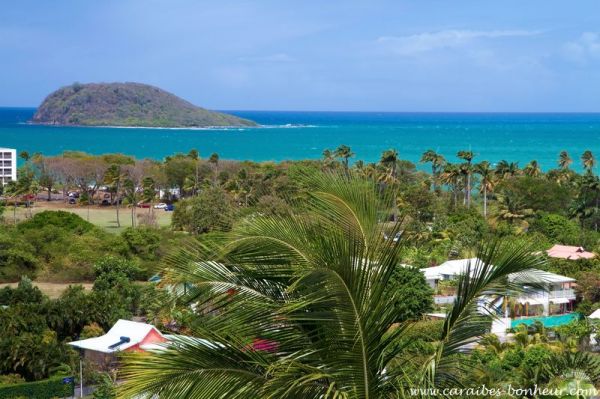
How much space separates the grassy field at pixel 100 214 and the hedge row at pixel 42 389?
35469 millimetres

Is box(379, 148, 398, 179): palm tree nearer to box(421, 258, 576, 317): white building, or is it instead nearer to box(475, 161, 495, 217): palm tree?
box(475, 161, 495, 217): palm tree

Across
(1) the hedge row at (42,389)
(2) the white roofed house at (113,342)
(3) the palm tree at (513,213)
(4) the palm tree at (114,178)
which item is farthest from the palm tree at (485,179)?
(1) the hedge row at (42,389)

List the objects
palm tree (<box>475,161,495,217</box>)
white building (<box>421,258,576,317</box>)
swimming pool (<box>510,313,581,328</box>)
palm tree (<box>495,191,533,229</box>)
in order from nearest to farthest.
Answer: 1. swimming pool (<box>510,313,581,328</box>)
2. white building (<box>421,258,576,317</box>)
3. palm tree (<box>495,191,533,229</box>)
4. palm tree (<box>475,161,495,217</box>)

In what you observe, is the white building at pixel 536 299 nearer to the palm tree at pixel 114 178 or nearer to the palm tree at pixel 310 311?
the palm tree at pixel 310 311

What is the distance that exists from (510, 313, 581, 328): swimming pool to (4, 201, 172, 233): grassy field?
3428 centimetres

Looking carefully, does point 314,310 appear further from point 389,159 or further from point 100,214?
point 100,214

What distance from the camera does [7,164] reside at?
3455 inches

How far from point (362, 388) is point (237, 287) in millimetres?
1002

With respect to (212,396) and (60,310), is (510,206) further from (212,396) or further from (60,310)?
(212,396)

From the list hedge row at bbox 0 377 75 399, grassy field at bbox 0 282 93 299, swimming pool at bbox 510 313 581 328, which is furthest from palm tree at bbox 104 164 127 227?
hedge row at bbox 0 377 75 399

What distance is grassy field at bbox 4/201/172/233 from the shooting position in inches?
2376

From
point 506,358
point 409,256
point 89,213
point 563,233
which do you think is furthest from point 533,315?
point 89,213

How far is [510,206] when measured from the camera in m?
46.8

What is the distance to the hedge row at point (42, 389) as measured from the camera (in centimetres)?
2014
